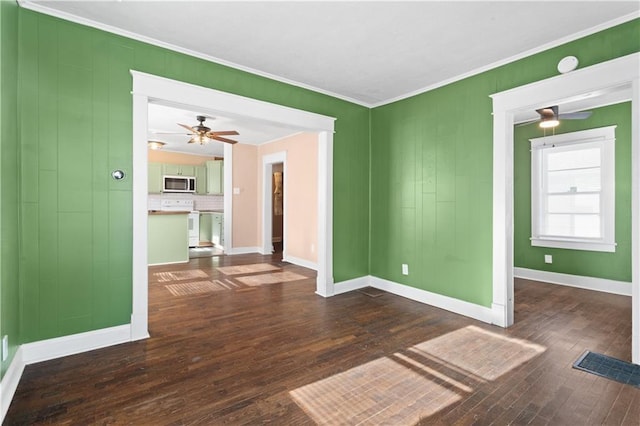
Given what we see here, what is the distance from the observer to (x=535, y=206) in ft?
17.0

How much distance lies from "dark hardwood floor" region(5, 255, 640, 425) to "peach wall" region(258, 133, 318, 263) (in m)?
2.41

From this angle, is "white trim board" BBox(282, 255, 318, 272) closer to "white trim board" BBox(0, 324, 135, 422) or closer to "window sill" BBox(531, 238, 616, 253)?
"white trim board" BBox(0, 324, 135, 422)

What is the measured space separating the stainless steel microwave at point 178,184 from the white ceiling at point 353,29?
19.4ft

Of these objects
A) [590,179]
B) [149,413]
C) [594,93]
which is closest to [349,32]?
[594,93]

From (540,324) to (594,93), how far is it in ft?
7.34

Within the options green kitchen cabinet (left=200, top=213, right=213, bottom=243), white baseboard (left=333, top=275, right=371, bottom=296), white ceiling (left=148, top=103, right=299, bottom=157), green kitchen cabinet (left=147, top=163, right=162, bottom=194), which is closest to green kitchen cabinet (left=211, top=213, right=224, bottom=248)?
green kitchen cabinet (left=200, top=213, right=213, bottom=243)

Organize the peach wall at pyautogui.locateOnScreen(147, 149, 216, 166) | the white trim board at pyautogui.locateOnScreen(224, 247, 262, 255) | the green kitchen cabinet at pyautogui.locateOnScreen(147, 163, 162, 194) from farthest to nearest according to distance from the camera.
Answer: the peach wall at pyautogui.locateOnScreen(147, 149, 216, 166) < the green kitchen cabinet at pyautogui.locateOnScreen(147, 163, 162, 194) < the white trim board at pyautogui.locateOnScreen(224, 247, 262, 255)

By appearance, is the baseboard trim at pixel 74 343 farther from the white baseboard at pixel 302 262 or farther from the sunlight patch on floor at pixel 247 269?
the white baseboard at pixel 302 262

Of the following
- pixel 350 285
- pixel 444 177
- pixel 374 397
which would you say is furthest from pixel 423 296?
pixel 374 397

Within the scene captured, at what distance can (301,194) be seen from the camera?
20.9ft

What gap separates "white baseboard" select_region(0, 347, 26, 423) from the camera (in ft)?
5.87

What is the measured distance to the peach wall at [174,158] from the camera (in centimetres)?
866

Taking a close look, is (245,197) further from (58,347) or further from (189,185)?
(58,347)

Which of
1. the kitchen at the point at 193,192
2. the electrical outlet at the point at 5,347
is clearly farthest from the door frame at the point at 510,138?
the kitchen at the point at 193,192
